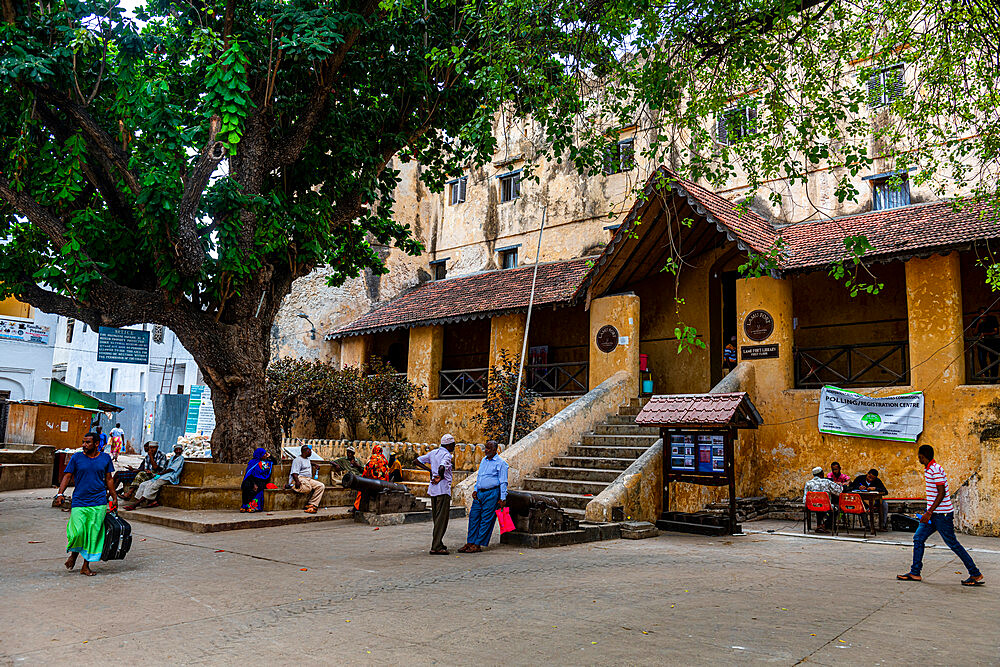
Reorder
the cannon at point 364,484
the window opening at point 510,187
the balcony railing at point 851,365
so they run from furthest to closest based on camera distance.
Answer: the window opening at point 510,187, the balcony railing at point 851,365, the cannon at point 364,484

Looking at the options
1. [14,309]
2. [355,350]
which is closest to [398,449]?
[355,350]

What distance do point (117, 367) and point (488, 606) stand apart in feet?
122

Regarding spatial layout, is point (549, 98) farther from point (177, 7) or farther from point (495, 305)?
point (495, 305)

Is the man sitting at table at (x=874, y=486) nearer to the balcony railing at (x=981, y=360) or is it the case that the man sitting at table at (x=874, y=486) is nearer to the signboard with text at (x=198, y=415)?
the balcony railing at (x=981, y=360)

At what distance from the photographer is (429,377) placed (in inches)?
807

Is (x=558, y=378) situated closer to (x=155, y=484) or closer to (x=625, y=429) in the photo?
(x=625, y=429)

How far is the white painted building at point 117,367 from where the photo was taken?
121 ft

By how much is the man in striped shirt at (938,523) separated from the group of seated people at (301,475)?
8719 millimetres

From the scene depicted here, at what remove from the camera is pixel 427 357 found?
67.6ft

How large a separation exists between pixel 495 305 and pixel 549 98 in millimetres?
9229

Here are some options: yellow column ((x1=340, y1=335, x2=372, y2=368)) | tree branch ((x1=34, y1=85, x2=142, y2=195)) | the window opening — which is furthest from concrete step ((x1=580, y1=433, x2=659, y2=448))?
the window opening

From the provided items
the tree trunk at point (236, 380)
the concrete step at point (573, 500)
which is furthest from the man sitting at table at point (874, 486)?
the tree trunk at point (236, 380)

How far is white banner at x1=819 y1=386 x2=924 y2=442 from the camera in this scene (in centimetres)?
1276

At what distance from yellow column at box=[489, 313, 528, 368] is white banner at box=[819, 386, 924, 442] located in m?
7.61
